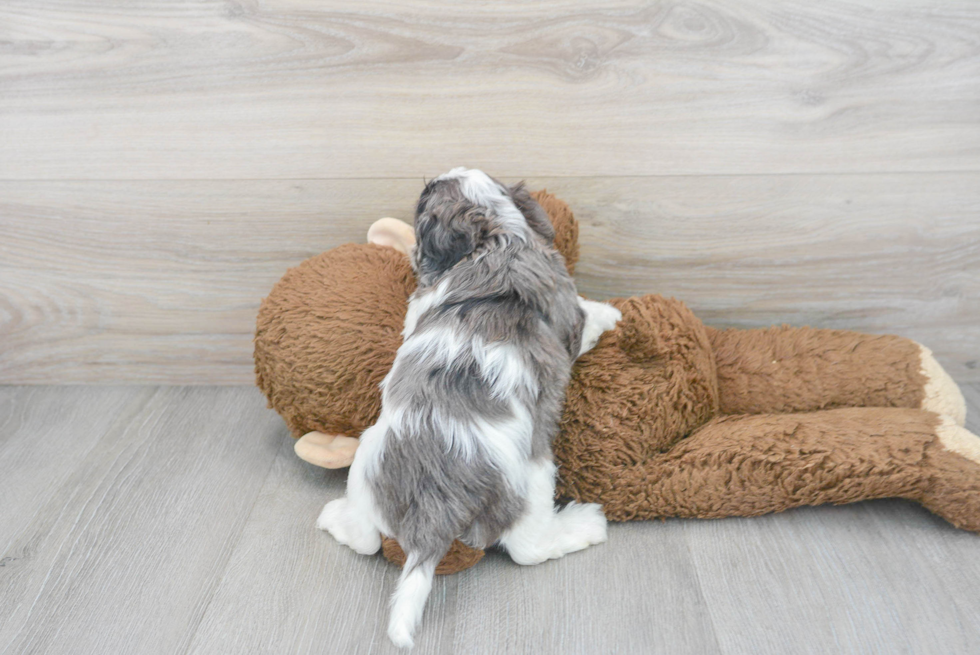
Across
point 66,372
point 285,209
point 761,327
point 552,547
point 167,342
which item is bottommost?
point 66,372

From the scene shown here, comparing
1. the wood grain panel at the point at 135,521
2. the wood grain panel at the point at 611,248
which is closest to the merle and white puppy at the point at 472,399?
the wood grain panel at the point at 135,521

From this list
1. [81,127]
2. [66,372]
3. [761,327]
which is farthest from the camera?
[66,372]

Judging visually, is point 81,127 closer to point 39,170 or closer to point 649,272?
point 39,170

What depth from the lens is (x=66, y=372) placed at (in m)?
2.19

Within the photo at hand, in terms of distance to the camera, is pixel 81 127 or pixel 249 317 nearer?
pixel 81 127

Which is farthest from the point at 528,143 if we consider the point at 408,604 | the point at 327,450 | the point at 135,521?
the point at 135,521

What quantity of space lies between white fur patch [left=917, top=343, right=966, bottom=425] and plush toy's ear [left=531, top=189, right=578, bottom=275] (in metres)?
0.89

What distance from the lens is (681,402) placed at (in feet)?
5.33

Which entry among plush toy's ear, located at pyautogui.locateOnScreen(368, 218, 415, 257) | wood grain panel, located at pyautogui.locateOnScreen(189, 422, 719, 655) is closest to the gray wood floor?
wood grain panel, located at pyautogui.locateOnScreen(189, 422, 719, 655)

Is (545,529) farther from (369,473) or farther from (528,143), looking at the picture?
(528,143)

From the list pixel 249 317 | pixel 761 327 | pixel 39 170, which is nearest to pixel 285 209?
pixel 249 317

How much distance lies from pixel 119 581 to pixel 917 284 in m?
2.06

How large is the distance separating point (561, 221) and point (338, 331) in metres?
0.58

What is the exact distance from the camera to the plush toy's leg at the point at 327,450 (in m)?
1.71
